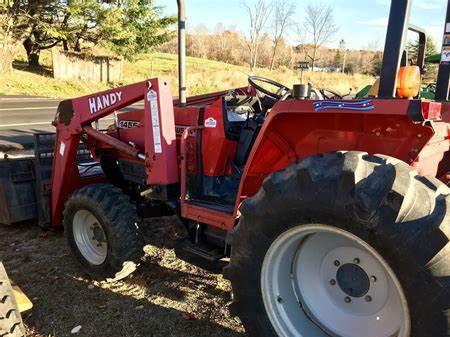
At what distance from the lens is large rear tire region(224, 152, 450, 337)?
69.2 inches

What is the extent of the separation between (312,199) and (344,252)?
1.28ft

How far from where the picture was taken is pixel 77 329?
9.88 ft

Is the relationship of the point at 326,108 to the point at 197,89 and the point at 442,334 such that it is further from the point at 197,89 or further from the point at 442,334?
the point at 197,89

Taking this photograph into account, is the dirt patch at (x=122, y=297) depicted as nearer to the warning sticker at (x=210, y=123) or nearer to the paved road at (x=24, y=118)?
the warning sticker at (x=210, y=123)

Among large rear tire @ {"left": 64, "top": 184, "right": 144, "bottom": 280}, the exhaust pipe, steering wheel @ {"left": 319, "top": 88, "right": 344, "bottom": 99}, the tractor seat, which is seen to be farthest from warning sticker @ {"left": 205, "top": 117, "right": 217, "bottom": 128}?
large rear tire @ {"left": 64, "top": 184, "right": 144, "bottom": 280}

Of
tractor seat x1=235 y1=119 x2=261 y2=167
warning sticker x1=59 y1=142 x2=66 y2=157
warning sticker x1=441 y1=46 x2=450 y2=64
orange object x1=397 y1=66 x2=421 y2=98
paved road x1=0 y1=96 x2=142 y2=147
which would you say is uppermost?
warning sticker x1=441 y1=46 x2=450 y2=64

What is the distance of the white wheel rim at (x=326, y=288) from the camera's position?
2.11 meters

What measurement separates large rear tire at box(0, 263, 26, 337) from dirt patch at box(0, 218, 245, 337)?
14.5 inches

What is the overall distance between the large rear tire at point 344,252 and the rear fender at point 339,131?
24 centimetres

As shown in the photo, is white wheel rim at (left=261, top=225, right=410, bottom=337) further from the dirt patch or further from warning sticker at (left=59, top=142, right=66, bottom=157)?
warning sticker at (left=59, top=142, right=66, bottom=157)

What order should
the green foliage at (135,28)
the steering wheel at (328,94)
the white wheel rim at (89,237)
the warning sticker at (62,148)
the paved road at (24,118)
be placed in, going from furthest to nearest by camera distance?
the green foliage at (135,28), the paved road at (24,118), the warning sticker at (62,148), the white wheel rim at (89,237), the steering wheel at (328,94)

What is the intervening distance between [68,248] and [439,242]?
3370 millimetres

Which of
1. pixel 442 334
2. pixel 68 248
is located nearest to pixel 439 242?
pixel 442 334

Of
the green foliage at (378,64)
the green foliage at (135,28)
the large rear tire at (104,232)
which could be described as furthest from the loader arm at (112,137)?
the green foliage at (135,28)
